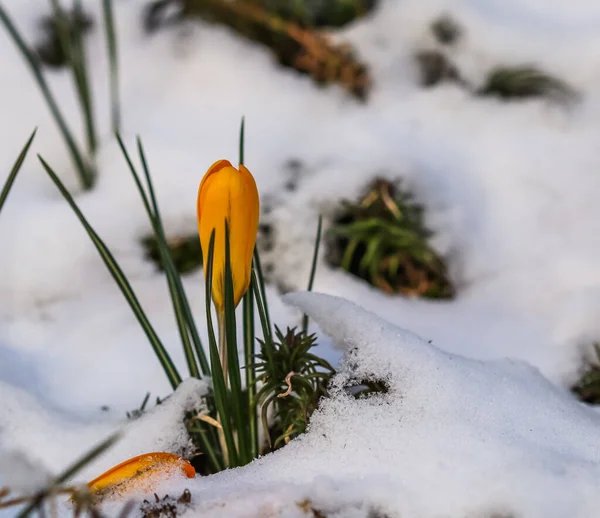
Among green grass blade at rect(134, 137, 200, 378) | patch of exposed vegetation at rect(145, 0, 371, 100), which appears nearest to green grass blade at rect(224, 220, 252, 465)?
green grass blade at rect(134, 137, 200, 378)

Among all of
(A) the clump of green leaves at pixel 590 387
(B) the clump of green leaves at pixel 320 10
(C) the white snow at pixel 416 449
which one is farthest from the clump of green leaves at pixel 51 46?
(A) the clump of green leaves at pixel 590 387

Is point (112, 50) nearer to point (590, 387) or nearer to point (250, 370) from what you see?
point (250, 370)

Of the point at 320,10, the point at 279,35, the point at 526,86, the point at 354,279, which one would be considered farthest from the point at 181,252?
the point at 526,86

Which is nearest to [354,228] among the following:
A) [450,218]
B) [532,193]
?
[450,218]

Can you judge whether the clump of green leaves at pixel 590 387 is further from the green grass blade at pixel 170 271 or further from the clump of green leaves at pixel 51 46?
the clump of green leaves at pixel 51 46

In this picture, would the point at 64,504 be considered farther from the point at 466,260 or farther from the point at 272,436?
the point at 466,260
